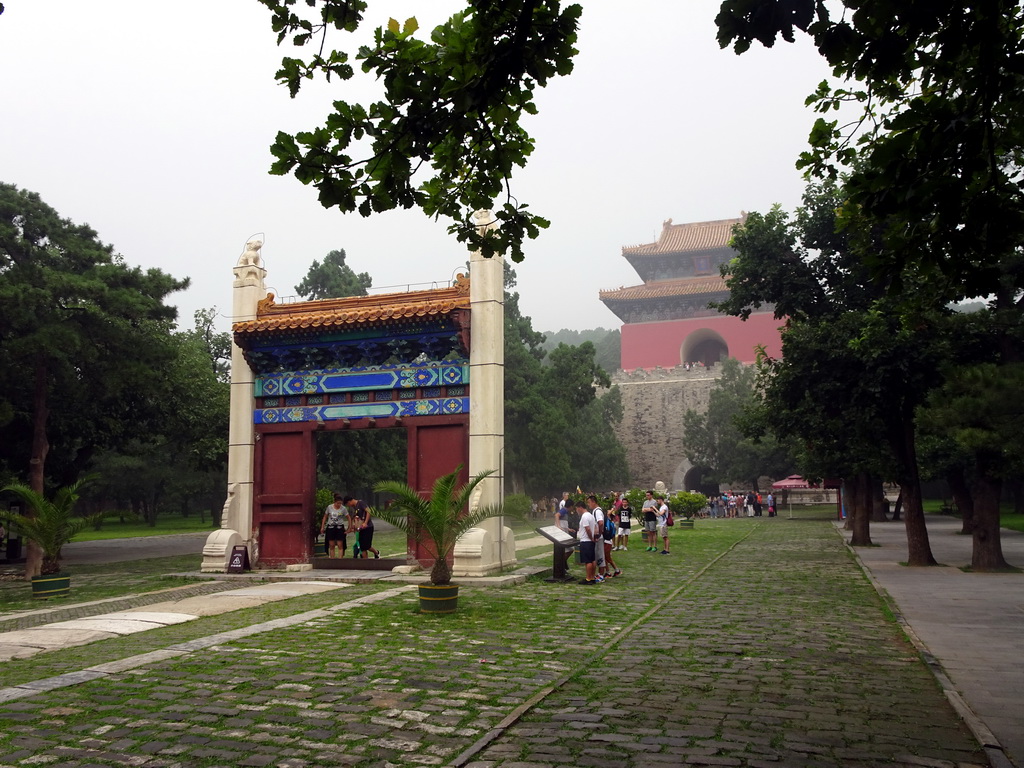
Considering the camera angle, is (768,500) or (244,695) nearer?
(244,695)

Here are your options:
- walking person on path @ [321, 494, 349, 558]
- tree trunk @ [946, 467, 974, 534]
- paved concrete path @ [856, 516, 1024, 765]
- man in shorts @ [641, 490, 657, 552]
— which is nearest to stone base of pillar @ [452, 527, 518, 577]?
walking person on path @ [321, 494, 349, 558]

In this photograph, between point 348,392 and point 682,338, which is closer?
point 348,392

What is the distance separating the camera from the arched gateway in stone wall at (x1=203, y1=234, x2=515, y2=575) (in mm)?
14133

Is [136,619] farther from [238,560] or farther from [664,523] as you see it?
[664,523]

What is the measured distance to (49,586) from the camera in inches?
498

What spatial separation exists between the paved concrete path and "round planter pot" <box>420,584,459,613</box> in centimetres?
483

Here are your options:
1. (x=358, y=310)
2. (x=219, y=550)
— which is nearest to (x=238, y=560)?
(x=219, y=550)

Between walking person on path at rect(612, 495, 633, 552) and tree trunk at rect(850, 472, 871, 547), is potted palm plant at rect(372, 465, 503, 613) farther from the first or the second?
tree trunk at rect(850, 472, 871, 547)

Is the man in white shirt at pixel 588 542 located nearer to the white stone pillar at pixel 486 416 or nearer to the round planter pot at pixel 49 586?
the white stone pillar at pixel 486 416

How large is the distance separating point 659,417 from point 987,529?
123 ft

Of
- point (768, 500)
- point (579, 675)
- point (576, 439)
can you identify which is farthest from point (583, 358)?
point (579, 675)

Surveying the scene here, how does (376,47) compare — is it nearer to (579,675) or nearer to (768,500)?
(579,675)

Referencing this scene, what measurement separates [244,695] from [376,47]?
14.2 feet

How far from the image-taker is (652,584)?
13.1 meters
